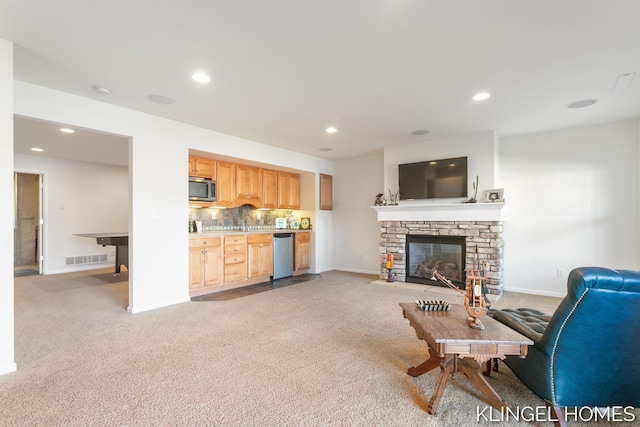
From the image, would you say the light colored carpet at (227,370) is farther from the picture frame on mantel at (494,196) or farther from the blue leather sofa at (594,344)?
the picture frame on mantel at (494,196)

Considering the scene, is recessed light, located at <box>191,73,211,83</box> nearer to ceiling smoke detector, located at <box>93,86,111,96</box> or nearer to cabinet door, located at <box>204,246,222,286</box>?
ceiling smoke detector, located at <box>93,86,111,96</box>

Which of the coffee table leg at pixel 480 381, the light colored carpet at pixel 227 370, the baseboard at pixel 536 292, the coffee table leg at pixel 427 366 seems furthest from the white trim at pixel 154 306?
the baseboard at pixel 536 292

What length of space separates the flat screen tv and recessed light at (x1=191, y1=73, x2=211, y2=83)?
12.2 feet

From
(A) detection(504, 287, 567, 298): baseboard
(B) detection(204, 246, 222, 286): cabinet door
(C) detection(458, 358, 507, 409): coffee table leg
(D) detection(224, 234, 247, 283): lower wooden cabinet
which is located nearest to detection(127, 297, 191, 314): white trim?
(B) detection(204, 246, 222, 286): cabinet door

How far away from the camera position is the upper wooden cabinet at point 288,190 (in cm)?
667

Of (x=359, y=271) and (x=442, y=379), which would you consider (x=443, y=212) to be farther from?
(x=442, y=379)

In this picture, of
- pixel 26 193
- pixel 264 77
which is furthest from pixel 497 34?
pixel 26 193

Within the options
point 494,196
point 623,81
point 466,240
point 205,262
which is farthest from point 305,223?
point 623,81

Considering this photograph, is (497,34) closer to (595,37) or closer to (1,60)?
(595,37)

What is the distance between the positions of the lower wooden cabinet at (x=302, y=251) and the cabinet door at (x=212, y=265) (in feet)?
5.88

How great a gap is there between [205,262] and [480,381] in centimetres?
402

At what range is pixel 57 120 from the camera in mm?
3391

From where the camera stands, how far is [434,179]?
213 inches

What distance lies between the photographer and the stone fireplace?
4926 mm
